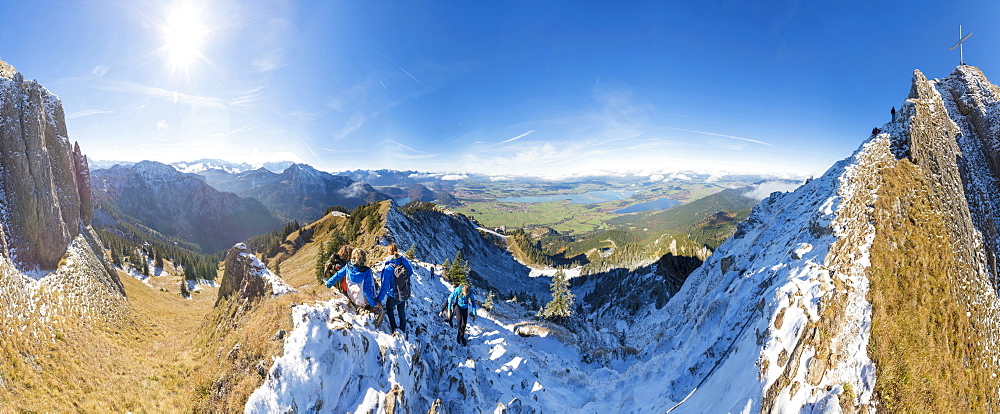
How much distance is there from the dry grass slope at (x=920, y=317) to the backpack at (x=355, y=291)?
15.9 meters

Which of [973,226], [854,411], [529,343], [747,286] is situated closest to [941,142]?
[973,226]

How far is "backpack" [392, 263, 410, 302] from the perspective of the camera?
1125 cm

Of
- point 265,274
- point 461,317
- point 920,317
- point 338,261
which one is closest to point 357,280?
point 338,261

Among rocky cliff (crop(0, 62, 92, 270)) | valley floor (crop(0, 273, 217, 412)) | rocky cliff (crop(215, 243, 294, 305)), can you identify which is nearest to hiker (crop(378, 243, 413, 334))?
rocky cliff (crop(215, 243, 294, 305))

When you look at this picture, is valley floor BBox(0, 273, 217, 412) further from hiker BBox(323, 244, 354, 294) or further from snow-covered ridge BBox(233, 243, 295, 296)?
hiker BBox(323, 244, 354, 294)

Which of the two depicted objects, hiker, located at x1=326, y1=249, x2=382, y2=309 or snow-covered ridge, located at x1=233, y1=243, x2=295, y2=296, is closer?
hiker, located at x1=326, y1=249, x2=382, y2=309

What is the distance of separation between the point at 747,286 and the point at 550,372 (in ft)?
44.6

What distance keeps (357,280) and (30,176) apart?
84.5 feet

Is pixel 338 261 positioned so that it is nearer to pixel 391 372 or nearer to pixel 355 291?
pixel 355 291

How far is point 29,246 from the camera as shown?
673 inches

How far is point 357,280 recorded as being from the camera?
428 inches

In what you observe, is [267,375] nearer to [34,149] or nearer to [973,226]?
[34,149]

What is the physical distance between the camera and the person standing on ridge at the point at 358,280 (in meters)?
10.7

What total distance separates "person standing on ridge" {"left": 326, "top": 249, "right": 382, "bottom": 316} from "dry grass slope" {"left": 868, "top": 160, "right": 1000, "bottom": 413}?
15.8 meters
